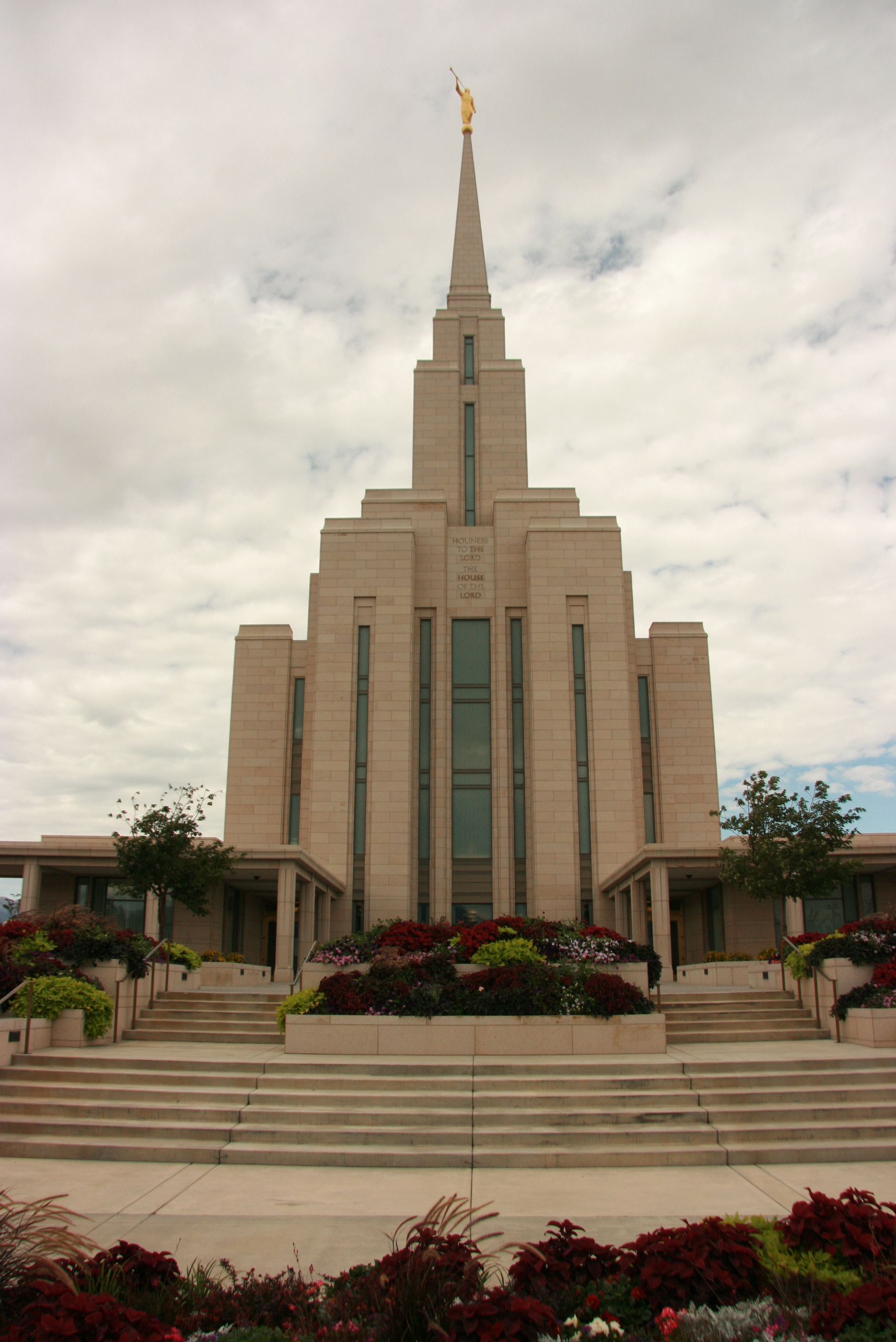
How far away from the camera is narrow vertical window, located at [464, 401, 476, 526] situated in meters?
40.2

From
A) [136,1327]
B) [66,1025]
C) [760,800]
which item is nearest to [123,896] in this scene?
[66,1025]

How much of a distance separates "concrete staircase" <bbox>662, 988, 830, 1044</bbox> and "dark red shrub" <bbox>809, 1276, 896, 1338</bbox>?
36.9 ft

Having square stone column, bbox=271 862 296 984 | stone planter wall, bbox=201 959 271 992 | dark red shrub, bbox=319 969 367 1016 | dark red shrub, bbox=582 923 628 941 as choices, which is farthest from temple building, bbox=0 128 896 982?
dark red shrub, bbox=319 969 367 1016

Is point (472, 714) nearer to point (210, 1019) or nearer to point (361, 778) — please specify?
point (361, 778)

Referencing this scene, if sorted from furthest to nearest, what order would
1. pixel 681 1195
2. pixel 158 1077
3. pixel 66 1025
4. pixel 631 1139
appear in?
pixel 66 1025
pixel 158 1077
pixel 631 1139
pixel 681 1195

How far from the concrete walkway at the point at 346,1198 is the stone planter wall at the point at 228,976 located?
1304 centimetres

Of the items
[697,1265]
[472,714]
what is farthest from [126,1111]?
[472,714]

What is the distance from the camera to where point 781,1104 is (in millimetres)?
11633

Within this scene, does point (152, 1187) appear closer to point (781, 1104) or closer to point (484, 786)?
point (781, 1104)

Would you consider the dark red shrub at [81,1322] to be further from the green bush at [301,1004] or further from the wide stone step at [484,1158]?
the green bush at [301,1004]

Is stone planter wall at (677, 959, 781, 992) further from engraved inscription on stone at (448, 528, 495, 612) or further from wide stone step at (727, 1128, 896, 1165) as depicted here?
engraved inscription on stone at (448, 528, 495, 612)

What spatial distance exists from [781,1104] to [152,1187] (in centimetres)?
705

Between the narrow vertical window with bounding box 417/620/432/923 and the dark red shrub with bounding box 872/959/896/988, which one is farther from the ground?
the narrow vertical window with bounding box 417/620/432/923

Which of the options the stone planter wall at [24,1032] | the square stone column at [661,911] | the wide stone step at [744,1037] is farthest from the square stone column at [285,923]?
the wide stone step at [744,1037]
